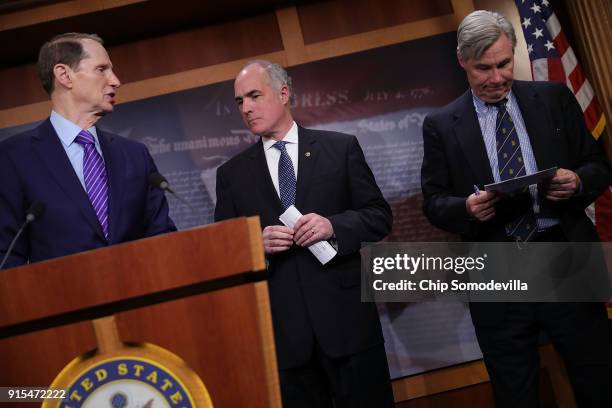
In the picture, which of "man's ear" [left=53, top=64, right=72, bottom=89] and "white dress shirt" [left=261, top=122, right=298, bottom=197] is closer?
"man's ear" [left=53, top=64, right=72, bottom=89]

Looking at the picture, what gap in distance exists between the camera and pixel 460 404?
147 inches

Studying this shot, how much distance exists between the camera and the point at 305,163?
9.21 ft

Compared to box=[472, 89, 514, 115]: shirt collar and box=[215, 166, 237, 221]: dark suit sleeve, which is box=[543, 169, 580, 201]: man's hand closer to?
box=[472, 89, 514, 115]: shirt collar

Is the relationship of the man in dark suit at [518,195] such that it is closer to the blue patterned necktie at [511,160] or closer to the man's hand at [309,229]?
the blue patterned necktie at [511,160]

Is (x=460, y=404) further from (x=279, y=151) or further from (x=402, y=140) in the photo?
(x=279, y=151)

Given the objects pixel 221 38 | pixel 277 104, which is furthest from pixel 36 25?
pixel 277 104

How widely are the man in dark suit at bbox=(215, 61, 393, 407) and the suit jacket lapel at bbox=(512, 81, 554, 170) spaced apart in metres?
0.65

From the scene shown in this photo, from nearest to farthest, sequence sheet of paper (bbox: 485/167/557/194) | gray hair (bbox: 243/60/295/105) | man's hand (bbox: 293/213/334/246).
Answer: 1. sheet of paper (bbox: 485/167/557/194)
2. man's hand (bbox: 293/213/334/246)
3. gray hair (bbox: 243/60/295/105)

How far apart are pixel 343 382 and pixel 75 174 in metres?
1.24

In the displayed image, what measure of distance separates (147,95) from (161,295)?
2.64 m

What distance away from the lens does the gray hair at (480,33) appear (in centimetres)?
265

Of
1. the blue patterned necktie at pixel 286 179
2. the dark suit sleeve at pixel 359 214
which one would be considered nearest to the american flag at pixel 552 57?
the dark suit sleeve at pixel 359 214

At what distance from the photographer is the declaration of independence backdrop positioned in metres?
3.96

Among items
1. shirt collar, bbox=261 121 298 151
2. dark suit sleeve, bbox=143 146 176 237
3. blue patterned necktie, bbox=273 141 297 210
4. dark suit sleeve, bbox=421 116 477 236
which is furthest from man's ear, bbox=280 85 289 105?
dark suit sleeve, bbox=143 146 176 237
